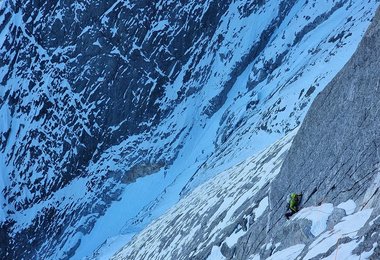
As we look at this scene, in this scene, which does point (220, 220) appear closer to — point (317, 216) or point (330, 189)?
point (330, 189)

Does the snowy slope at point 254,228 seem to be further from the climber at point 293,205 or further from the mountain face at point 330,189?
the climber at point 293,205

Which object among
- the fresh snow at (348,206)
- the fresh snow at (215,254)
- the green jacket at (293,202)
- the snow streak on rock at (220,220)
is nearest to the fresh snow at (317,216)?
the fresh snow at (348,206)

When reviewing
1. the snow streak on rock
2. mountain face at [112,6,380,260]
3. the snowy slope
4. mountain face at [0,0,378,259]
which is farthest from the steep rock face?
mountain face at [0,0,378,259]

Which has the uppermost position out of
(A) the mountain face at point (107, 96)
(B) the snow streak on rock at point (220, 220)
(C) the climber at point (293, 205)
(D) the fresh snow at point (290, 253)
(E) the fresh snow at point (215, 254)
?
(A) the mountain face at point (107, 96)

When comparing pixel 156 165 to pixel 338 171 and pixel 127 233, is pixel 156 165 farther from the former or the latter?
pixel 338 171

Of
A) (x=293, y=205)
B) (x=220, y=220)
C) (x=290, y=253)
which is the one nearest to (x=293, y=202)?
(x=293, y=205)

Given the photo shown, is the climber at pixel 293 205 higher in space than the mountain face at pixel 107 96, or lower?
lower

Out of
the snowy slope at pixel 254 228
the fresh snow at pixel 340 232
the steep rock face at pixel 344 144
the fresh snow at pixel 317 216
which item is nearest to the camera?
the fresh snow at pixel 340 232
